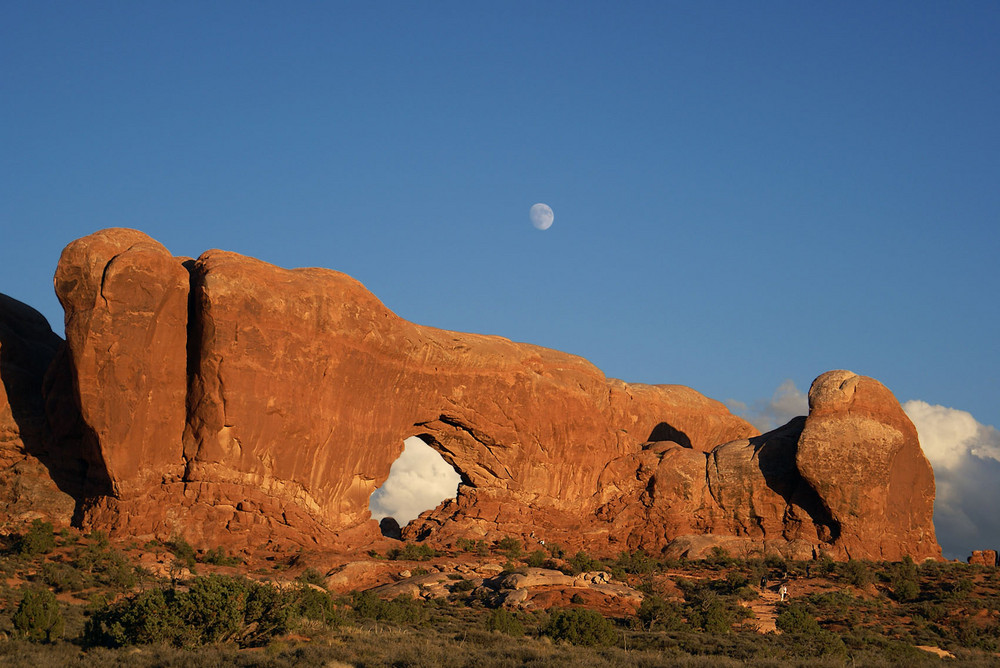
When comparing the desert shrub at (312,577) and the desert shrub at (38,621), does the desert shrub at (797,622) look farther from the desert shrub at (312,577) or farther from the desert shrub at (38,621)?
the desert shrub at (38,621)

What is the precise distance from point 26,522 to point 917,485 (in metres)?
36.2

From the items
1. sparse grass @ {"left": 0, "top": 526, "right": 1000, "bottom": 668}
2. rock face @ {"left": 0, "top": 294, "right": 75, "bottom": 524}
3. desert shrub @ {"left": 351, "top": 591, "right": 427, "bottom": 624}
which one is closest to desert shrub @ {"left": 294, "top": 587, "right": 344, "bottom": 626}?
sparse grass @ {"left": 0, "top": 526, "right": 1000, "bottom": 668}

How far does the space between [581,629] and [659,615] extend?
5.65 m

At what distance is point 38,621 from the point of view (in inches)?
961

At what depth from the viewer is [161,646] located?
76.2 ft

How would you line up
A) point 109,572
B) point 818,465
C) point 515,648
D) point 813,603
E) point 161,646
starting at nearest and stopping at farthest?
point 161,646 < point 515,648 < point 109,572 < point 813,603 < point 818,465

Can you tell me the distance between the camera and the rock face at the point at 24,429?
125ft

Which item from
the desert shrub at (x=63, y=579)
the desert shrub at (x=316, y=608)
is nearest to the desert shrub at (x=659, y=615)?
the desert shrub at (x=316, y=608)

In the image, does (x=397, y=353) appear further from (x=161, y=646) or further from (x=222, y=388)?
(x=161, y=646)

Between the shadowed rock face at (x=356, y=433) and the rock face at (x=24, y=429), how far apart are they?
1.45m

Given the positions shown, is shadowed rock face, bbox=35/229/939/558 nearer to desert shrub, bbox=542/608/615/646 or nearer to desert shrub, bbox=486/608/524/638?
desert shrub, bbox=486/608/524/638

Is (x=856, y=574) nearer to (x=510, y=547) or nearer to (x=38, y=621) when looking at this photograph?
(x=510, y=547)

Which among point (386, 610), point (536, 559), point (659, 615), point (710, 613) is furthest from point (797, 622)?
point (386, 610)

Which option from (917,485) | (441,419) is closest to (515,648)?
(441,419)
